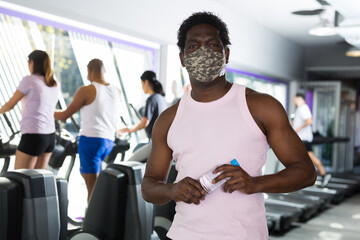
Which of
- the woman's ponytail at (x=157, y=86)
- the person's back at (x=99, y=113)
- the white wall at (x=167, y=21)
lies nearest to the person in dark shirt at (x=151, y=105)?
the woman's ponytail at (x=157, y=86)

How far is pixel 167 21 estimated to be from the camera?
5.38m

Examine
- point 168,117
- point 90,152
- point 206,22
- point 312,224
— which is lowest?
point 312,224

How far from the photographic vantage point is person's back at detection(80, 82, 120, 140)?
3.70m

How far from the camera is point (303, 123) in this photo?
274 inches

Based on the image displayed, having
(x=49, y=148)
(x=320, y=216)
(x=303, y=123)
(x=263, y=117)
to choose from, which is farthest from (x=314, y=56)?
(x=263, y=117)

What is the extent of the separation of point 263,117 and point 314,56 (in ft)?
32.1

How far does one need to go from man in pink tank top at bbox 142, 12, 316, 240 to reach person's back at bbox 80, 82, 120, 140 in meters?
2.44

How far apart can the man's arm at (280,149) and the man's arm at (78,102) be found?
251 centimetres

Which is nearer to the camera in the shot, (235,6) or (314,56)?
(235,6)

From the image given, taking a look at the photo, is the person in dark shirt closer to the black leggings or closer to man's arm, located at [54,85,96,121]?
man's arm, located at [54,85,96,121]

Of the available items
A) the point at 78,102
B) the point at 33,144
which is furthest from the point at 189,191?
the point at 78,102

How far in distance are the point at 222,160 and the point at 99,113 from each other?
2612mm

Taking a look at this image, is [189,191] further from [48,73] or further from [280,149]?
[48,73]

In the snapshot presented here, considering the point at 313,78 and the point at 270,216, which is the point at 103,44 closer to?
the point at 270,216
